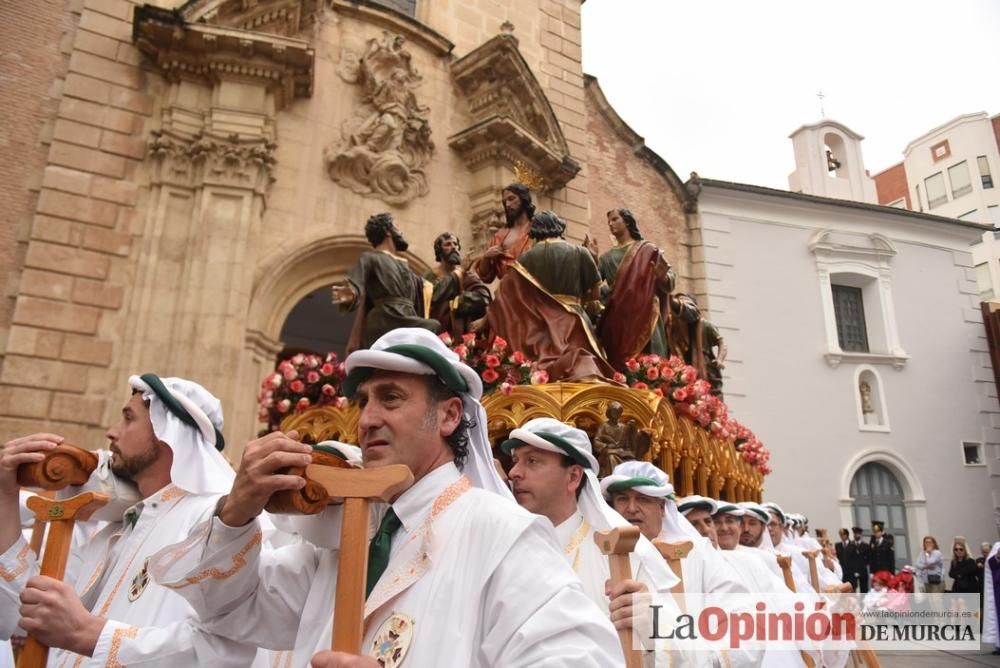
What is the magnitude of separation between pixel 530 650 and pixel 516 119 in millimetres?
12190

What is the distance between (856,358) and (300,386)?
15.3 m

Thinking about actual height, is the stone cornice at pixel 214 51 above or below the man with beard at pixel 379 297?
above

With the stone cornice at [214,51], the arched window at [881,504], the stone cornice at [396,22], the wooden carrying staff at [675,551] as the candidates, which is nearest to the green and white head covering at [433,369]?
the wooden carrying staff at [675,551]

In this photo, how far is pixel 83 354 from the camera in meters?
8.62

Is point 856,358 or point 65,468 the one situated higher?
point 856,358

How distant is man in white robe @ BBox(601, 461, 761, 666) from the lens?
3.40 meters

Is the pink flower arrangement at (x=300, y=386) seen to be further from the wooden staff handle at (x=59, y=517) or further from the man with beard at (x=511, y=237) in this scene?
the wooden staff handle at (x=59, y=517)

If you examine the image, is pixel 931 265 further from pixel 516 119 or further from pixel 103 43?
pixel 103 43

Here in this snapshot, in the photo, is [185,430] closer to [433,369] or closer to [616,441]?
[433,369]

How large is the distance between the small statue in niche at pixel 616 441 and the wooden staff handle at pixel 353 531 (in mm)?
4130

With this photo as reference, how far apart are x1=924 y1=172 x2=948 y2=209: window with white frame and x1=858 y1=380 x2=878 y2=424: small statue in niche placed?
1765 centimetres

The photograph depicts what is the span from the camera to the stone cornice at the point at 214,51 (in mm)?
9656

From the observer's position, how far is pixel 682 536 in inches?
156

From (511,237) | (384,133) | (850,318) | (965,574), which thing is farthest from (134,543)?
(850,318)
